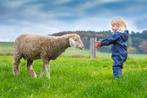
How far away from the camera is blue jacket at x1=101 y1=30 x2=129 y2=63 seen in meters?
12.2

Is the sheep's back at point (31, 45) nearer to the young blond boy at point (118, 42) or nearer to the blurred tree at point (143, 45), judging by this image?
the young blond boy at point (118, 42)

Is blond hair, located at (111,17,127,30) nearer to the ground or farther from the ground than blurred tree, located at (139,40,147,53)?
farther from the ground

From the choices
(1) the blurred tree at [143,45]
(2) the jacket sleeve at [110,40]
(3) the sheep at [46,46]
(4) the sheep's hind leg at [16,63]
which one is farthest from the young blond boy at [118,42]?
(1) the blurred tree at [143,45]

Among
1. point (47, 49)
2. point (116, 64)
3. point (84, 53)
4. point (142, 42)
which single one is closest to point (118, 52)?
point (116, 64)

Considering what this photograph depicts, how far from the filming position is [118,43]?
12.4m

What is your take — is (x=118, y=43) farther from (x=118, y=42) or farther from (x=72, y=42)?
(x=72, y=42)

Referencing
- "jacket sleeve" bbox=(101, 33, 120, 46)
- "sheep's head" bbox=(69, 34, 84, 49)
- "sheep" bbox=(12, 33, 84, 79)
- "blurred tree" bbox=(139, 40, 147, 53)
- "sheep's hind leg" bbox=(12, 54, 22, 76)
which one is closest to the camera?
"jacket sleeve" bbox=(101, 33, 120, 46)

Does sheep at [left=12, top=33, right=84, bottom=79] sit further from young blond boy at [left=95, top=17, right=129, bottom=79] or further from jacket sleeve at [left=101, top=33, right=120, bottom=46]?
young blond boy at [left=95, top=17, right=129, bottom=79]

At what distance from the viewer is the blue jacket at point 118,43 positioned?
482 inches

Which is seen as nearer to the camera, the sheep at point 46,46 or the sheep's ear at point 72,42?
the sheep's ear at point 72,42

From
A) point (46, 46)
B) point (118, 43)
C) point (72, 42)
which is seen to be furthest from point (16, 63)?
point (118, 43)

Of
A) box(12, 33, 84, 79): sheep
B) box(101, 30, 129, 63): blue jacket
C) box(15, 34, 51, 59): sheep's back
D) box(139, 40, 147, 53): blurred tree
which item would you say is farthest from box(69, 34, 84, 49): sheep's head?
box(139, 40, 147, 53): blurred tree

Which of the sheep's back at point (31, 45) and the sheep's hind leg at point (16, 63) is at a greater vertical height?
the sheep's back at point (31, 45)

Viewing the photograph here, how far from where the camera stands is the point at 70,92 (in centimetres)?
1051
